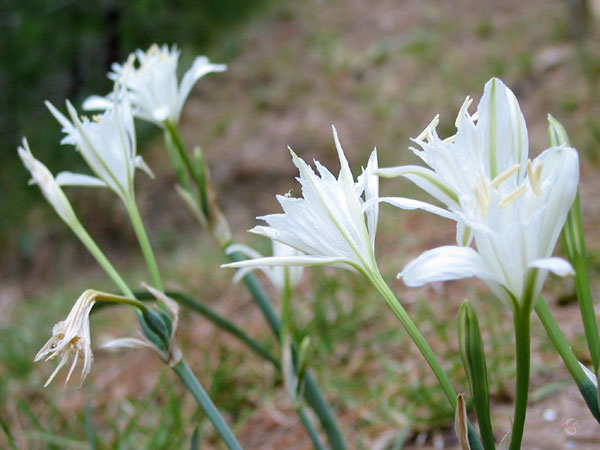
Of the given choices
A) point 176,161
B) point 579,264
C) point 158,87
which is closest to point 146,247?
point 176,161

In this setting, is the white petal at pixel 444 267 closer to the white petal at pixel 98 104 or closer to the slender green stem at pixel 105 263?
the slender green stem at pixel 105 263

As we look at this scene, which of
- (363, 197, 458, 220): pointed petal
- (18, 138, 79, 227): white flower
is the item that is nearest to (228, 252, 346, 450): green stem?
(18, 138, 79, 227): white flower

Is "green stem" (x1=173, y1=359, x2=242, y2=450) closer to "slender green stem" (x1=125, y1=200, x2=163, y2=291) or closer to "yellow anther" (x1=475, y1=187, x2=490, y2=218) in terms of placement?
"slender green stem" (x1=125, y1=200, x2=163, y2=291)

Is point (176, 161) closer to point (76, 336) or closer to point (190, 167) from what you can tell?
point (190, 167)

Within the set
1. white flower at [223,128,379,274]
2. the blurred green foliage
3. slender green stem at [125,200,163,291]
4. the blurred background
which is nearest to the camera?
white flower at [223,128,379,274]

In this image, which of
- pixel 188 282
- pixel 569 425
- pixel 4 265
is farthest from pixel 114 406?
pixel 4 265

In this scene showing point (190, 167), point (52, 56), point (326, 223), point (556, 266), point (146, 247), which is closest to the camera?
point (556, 266)
